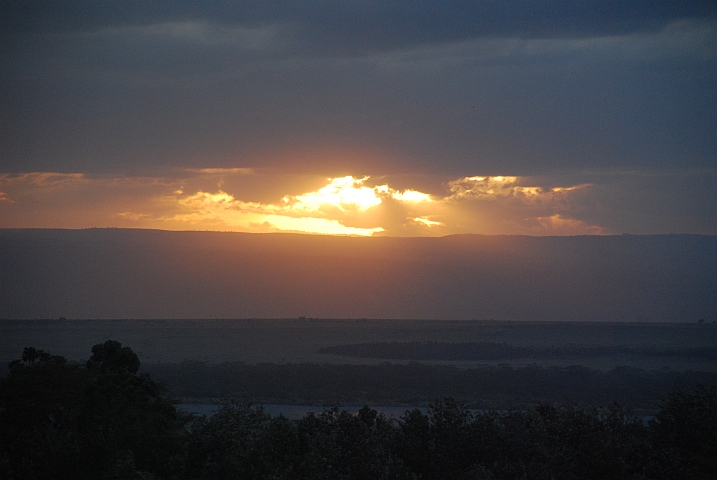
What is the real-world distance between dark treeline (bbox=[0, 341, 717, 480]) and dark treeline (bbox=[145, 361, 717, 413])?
48.3 metres

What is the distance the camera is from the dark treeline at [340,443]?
61.9 ft

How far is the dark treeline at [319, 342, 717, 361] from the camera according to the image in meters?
114

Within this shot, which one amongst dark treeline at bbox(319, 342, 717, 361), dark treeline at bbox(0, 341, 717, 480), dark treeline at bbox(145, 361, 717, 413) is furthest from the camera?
dark treeline at bbox(319, 342, 717, 361)

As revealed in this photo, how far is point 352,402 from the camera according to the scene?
73750 millimetres

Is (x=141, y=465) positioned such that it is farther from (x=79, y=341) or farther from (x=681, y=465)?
(x=79, y=341)

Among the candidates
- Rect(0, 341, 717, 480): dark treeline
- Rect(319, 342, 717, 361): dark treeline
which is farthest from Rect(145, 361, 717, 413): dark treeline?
Rect(0, 341, 717, 480): dark treeline

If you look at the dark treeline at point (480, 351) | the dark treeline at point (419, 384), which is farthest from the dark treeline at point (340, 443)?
the dark treeline at point (480, 351)

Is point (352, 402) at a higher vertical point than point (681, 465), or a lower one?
lower

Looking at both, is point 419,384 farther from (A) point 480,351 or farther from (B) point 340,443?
(B) point 340,443

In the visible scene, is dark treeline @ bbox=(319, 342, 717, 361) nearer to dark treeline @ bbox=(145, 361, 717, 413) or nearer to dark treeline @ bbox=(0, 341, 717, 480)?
dark treeline @ bbox=(145, 361, 717, 413)

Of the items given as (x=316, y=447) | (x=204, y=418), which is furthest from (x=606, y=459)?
(x=204, y=418)

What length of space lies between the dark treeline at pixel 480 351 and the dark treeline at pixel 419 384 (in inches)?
909

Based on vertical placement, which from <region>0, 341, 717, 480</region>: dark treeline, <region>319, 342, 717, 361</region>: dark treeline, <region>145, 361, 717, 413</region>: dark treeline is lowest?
<region>145, 361, 717, 413</region>: dark treeline

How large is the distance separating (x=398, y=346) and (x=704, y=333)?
62232mm
